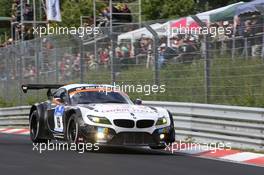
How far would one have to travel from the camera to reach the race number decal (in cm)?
1429

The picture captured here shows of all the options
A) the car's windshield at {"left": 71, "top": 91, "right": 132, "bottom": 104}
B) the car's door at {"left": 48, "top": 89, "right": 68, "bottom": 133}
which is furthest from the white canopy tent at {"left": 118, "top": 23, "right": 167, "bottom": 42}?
the car's door at {"left": 48, "top": 89, "right": 68, "bottom": 133}

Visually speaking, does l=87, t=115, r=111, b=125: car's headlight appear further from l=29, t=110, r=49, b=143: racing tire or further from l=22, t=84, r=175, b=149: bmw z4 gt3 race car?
l=29, t=110, r=49, b=143: racing tire

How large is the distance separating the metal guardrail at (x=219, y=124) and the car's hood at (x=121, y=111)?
1491 mm

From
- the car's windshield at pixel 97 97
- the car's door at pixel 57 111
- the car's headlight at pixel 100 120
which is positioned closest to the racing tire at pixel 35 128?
the car's door at pixel 57 111

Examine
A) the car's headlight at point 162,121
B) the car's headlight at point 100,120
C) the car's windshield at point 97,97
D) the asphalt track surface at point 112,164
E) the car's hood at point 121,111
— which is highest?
the car's windshield at point 97,97

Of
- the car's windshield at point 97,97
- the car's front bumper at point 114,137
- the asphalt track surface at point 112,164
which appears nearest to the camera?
the asphalt track surface at point 112,164

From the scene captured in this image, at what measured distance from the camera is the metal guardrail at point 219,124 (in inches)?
534

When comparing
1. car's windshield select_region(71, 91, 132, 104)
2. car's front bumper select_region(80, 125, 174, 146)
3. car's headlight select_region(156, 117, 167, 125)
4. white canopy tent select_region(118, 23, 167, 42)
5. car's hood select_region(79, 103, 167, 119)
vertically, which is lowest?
car's front bumper select_region(80, 125, 174, 146)

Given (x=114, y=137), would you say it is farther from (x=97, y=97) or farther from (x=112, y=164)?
(x=97, y=97)

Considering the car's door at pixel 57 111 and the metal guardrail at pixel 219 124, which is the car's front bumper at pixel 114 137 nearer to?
the car's door at pixel 57 111

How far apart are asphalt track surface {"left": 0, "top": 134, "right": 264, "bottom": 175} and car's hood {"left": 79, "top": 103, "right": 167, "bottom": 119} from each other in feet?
2.30

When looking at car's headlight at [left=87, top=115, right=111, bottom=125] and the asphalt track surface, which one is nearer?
the asphalt track surface

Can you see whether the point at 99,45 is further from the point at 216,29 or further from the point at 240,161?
the point at 240,161

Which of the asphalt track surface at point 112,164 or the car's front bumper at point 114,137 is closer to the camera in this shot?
the asphalt track surface at point 112,164
